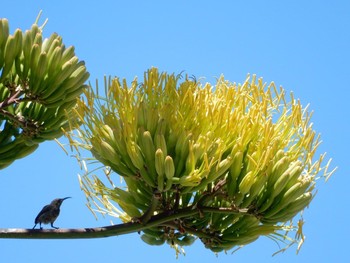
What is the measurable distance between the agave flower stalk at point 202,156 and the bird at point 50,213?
18cm

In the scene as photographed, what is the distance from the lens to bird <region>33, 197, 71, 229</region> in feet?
13.9

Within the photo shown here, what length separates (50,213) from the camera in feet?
14.0

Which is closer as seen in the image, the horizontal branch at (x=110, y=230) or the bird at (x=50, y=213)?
the horizontal branch at (x=110, y=230)

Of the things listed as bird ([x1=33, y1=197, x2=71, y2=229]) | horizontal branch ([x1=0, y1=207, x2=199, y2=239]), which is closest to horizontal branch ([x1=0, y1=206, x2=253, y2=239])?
horizontal branch ([x1=0, y1=207, x2=199, y2=239])

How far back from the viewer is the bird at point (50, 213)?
425 centimetres

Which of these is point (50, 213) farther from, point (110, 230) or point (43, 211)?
point (110, 230)

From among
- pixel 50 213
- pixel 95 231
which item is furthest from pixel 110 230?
pixel 50 213

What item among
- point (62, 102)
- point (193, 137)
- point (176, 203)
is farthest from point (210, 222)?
point (62, 102)

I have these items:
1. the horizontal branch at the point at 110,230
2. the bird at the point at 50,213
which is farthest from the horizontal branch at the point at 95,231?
the bird at the point at 50,213

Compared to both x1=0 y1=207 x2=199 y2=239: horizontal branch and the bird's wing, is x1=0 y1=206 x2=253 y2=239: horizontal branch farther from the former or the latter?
the bird's wing

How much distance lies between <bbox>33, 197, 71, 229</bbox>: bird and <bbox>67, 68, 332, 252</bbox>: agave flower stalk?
7.3 inches

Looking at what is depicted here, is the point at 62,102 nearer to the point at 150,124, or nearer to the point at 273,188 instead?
the point at 150,124

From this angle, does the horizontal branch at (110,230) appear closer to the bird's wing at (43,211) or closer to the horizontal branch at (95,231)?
the horizontal branch at (95,231)

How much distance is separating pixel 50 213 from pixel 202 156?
34.6 inches
